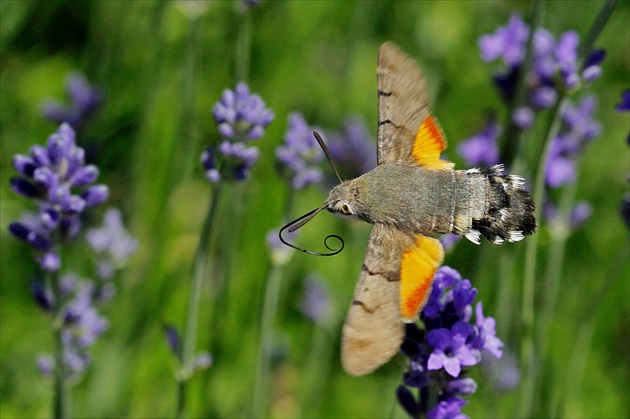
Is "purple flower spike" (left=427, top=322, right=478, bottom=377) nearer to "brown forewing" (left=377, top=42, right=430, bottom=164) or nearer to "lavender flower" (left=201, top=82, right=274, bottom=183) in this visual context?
"brown forewing" (left=377, top=42, right=430, bottom=164)

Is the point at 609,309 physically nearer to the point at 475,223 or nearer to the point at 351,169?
the point at 351,169

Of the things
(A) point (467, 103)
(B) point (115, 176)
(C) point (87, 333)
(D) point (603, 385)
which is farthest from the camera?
(A) point (467, 103)

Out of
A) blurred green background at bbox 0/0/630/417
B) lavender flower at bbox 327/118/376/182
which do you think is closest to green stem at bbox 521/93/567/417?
blurred green background at bbox 0/0/630/417

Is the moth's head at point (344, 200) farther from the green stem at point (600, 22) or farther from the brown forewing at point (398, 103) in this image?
the green stem at point (600, 22)

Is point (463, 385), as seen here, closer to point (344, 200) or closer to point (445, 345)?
point (445, 345)

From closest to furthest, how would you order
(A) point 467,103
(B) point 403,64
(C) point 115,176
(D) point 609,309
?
(B) point 403,64 < (D) point 609,309 < (C) point 115,176 < (A) point 467,103

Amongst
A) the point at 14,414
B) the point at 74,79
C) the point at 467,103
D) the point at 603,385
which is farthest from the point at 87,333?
the point at 467,103

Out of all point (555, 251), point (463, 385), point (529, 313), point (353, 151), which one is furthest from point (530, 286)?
point (353, 151)

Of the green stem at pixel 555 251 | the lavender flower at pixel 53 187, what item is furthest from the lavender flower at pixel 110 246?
the green stem at pixel 555 251
